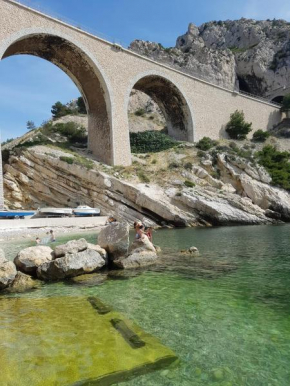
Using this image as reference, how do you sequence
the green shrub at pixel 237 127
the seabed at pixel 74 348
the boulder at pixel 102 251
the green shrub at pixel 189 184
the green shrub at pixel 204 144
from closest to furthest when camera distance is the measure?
the seabed at pixel 74 348
the boulder at pixel 102 251
the green shrub at pixel 189 184
the green shrub at pixel 204 144
the green shrub at pixel 237 127

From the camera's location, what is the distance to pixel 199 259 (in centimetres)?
1023

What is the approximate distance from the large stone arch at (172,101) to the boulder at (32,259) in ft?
96.3

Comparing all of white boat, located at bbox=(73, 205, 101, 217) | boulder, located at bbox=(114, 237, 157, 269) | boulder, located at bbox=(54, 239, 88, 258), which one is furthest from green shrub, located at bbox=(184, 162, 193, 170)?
boulder, located at bbox=(54, 239, 88, 258)

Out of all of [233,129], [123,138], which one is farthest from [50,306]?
[233,129]

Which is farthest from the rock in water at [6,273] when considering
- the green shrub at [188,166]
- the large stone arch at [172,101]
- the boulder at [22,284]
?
the large stone arch at [172,101]

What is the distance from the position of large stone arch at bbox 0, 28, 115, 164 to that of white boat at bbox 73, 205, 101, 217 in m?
6.29

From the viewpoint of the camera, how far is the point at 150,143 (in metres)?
37.1

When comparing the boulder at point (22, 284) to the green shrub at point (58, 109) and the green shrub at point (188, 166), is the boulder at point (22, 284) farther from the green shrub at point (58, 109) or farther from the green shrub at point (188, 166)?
the green shrub at point (58, 109)

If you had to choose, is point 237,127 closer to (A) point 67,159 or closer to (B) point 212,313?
(A) point 67,159

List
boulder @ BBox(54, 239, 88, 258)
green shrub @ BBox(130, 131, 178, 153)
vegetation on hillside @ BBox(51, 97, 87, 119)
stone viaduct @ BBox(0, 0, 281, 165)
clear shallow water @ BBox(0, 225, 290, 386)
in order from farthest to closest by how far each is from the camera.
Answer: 1. vegetation on hillside @ BBox(51, 97, 87, 119)
2. green shrub @ BBox(130, 131, 178, 153)
3. stone viaduct @ BBox(0, 0, 281, 165)
4. boulder @ BBox(54, 239, 88, 258)
5. clear shallow water @ BBox(0, 225, 290, 386)

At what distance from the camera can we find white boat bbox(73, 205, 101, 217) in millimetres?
25062

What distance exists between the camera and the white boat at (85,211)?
25062 mm

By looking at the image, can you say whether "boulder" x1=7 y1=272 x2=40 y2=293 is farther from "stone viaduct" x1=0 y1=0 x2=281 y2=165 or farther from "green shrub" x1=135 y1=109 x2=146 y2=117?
"green shrub" x1=135 y1=109 x2=146 y2=117

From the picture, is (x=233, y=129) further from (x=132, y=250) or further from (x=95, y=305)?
(x=95, y=305)
